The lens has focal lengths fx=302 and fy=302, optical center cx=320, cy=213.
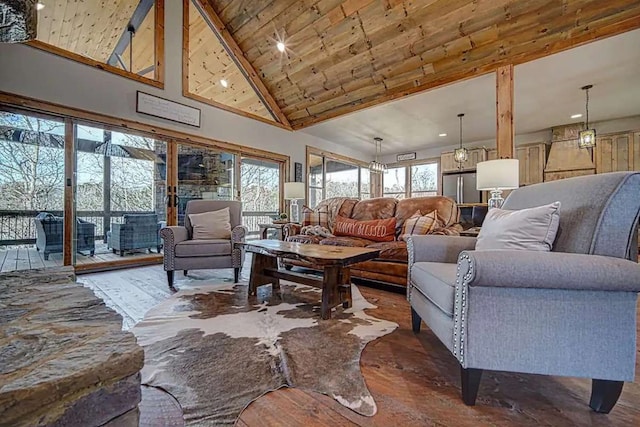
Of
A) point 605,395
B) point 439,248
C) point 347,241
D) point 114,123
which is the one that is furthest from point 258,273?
point 114,123

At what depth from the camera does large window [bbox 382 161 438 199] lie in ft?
27.0

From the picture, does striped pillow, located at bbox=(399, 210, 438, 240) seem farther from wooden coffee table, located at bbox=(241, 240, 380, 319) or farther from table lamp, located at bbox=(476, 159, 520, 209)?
wooden coffee table, located at bbox=(241, 240, 380, 319)

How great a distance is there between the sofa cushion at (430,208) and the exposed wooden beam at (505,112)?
3.79ft

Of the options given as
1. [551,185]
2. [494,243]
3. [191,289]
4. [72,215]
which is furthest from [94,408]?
[72,215]

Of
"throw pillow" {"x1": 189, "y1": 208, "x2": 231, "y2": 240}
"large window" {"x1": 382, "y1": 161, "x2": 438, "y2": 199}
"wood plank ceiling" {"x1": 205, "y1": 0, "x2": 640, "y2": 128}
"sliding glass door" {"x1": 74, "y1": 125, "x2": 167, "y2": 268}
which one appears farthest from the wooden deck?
"large window" {"x1": 382, "y1": 161, "x2": 438, "y2": 199}

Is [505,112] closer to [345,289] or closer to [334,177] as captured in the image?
[345,289]

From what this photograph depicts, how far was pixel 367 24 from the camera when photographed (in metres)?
4.15

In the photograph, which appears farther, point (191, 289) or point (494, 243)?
point (191, 289)

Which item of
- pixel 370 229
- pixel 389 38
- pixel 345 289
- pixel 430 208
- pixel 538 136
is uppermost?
pixel 389 38

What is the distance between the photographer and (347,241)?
333 centimetres

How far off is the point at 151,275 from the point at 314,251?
2.38m

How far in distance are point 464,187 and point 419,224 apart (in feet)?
15.8

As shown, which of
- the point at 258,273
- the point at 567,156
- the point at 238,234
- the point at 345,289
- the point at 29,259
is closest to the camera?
the point at 345,289

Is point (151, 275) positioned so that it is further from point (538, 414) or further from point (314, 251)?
point (538, 414)
